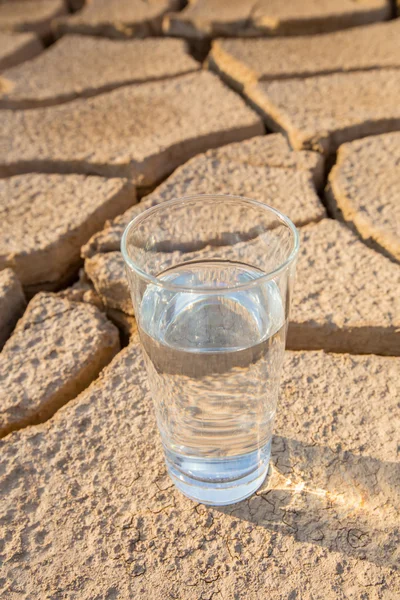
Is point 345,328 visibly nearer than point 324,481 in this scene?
No

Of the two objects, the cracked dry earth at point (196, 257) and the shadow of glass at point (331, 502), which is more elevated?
the cracked dry earth at point (196, 257)

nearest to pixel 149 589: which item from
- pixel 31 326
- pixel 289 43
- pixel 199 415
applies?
pixel 199 415

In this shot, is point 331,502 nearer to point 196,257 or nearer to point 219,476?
point 219,476

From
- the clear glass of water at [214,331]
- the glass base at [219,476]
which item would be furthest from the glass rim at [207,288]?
the glass base at [219,476]

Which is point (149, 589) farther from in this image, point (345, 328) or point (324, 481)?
point (345, 328)

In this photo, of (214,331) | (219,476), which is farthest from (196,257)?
(219,476)

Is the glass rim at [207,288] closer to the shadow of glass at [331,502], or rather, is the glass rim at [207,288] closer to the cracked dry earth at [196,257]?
the cracked dry earth at [196,257]
